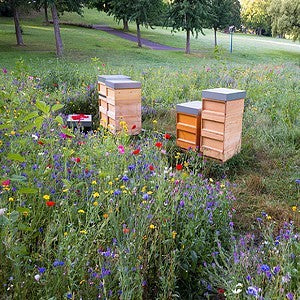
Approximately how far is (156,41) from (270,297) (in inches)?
1270

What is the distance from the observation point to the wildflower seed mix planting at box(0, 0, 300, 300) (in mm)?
1975

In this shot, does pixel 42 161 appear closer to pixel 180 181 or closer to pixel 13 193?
pixel 13 193

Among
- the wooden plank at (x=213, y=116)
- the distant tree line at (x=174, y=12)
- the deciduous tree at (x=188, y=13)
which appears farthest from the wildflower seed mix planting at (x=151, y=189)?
the deciduous tree at (x=188, y=13)

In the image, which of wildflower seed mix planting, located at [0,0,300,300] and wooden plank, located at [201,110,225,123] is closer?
wildflower seed mix planting, located at [0,0,300,300]

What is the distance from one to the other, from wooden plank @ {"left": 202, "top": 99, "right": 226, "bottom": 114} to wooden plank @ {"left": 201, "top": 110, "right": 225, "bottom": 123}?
40mm

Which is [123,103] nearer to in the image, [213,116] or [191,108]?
[191,108]

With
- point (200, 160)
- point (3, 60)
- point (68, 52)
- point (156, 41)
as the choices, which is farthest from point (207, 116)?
point (156, 41)

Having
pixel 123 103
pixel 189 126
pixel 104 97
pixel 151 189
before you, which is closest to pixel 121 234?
pixel 151 189

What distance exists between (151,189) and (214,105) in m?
1.80

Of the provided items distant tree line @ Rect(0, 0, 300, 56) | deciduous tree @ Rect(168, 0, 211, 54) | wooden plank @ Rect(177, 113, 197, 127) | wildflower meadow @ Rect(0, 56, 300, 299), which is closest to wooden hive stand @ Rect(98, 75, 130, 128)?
wooden plank @ Rect(177, 113, 197, 127)

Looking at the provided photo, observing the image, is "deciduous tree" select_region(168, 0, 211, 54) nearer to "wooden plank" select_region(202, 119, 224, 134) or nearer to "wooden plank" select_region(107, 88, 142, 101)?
"wooden plank" select_region(107, 88, 142, 101)

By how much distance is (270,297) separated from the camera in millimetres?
1858

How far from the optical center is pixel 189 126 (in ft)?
15.6

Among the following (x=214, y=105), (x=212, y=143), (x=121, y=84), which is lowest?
(x=212, y=143)
